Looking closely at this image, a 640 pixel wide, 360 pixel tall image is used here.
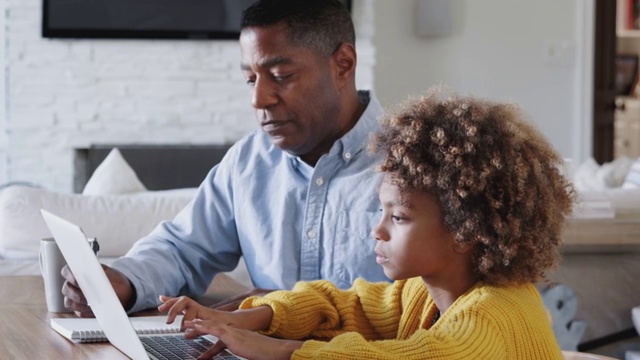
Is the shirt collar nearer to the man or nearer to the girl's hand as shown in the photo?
the man

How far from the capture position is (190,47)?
5.70 metres

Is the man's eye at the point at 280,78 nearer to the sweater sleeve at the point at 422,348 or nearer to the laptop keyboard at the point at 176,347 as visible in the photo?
the laptop keyboard at the point at 176,347

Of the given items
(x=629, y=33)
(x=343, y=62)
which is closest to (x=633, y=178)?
(x=343, y=62)

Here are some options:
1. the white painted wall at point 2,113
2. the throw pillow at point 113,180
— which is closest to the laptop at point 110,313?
the throw pillow at point 113,180

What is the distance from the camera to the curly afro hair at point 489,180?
1299 mm

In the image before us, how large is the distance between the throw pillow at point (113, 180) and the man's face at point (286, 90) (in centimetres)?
149

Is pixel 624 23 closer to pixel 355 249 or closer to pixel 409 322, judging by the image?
pixel 355 249

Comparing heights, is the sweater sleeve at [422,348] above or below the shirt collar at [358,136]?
below

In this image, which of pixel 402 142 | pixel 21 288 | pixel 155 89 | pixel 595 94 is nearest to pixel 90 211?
pixel 21 288

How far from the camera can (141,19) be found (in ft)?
18.6

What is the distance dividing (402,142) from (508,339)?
24 cm

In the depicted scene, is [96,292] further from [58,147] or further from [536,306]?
[58,147]

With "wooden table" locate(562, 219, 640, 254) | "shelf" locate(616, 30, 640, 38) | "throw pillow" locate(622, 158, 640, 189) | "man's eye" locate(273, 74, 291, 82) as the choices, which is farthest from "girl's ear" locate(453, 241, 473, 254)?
"shelf" locate(616, 30, 640, 38)

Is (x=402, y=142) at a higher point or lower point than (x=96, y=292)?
A: higher
